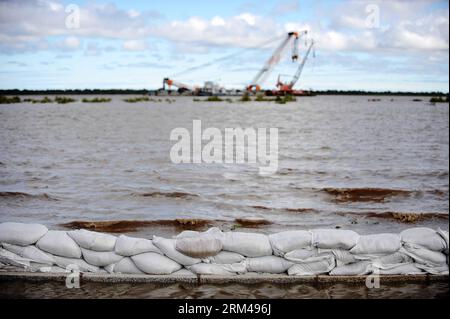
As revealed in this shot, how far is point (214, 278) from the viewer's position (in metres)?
3.74

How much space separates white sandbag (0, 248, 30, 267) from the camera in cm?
400

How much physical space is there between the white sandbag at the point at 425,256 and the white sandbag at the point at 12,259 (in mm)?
3237

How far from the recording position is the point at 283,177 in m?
10.0

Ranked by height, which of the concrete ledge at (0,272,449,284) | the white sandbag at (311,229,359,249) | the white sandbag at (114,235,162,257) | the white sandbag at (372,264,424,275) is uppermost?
the white sandbag at (311,229,359,249)

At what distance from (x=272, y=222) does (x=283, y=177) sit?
3415 mm

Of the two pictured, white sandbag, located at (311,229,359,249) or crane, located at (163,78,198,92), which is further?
crane, located at (163,78,198,92)

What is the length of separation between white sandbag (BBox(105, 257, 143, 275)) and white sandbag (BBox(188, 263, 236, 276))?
467 mm

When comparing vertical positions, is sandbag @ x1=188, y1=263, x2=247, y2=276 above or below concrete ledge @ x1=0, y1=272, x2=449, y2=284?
above

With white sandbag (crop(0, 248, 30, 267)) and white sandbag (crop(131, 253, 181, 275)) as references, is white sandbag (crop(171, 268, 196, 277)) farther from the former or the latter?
white sandbag (crop(0, 248, 30, 267))

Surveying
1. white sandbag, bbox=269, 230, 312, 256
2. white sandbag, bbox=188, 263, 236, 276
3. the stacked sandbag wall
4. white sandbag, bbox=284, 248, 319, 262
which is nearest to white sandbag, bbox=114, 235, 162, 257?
the stacked sandbag wall

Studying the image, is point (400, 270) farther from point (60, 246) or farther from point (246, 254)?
point (60, 246)

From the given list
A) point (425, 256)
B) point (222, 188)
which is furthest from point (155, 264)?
point (222, 188)

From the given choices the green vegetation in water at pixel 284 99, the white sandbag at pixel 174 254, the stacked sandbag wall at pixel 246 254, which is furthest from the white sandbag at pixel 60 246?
the green vegetation in water at pixel 284 99

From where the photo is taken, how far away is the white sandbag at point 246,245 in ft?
12.9
